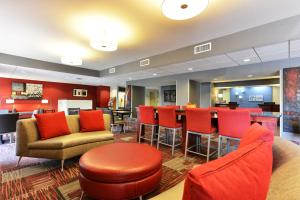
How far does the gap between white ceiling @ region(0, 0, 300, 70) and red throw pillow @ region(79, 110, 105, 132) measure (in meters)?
1.72

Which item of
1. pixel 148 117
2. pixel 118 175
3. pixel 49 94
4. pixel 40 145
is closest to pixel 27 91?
pixel 49 94

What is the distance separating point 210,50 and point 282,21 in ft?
4.26

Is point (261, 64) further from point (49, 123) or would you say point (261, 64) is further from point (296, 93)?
point (49, 123)

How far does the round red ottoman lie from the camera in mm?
1544

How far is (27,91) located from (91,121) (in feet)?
Result: 22.5

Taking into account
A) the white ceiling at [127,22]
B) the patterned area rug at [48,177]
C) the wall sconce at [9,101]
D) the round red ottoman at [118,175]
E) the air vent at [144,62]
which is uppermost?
the white ceiling at [127,22]

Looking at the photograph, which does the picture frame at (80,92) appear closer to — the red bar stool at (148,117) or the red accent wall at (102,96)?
the red accent wall at (102,96)

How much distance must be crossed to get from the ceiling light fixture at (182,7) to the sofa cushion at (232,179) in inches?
71.1

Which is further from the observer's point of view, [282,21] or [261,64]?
Answer: [261,64]

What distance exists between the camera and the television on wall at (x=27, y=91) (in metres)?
7.62

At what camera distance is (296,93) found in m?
4.08

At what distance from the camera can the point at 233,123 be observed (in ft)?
8.12

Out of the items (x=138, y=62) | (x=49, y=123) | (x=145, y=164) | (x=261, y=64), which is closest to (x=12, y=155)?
(x=49, y=123)

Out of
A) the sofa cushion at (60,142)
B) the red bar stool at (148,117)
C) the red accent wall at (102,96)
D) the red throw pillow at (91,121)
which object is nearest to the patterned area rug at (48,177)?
the sofa cushion at (60,142)
